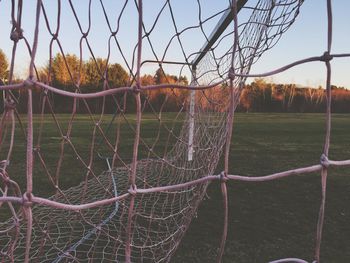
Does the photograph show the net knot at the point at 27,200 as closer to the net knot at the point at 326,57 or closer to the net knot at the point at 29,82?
the net knot at the point at 29,82

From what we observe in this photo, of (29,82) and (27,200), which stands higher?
(29,82)

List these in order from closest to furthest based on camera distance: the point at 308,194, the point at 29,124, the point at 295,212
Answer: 1. the point at 29,124
2. the point at 295,212
3. the point at 308,194

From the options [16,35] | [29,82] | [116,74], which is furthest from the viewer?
[116,74]

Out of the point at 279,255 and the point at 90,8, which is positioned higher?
the point at 90,8

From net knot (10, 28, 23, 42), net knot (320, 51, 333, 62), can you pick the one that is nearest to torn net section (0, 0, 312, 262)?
net knot (10, 28, 23, 42)

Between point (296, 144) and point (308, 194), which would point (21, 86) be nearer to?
point (308, 194)

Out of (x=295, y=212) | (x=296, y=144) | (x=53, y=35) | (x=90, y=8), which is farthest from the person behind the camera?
(x=296, y=144)

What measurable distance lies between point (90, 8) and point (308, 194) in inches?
53.9

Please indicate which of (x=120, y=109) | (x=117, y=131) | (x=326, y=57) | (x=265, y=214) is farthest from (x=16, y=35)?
(x=265, y=214)

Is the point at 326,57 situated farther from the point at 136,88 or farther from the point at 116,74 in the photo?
the point at 116,74

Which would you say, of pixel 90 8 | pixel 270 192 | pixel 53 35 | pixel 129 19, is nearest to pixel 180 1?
pixel 129 19

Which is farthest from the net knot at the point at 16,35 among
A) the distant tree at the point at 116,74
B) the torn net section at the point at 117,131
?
the distant tree at the point at 116,74

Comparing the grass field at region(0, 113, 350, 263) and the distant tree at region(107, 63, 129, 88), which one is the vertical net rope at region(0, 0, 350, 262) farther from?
the distant tree at region(107, 63, 129, 88)

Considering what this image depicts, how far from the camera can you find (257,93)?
44.2ft
